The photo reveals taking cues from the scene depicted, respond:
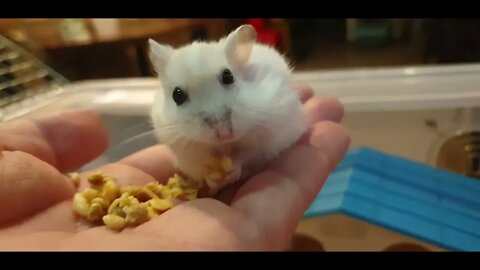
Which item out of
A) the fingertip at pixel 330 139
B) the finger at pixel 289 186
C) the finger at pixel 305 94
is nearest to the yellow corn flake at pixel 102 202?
the finger at pixel 289 186

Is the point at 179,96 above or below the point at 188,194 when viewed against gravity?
above

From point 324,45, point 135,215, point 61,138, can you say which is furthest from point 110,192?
point 324,45

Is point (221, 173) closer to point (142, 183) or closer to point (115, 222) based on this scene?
point (115, 222)

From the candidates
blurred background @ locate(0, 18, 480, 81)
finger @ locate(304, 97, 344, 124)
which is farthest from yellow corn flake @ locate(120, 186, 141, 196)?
blurred background @ locate(0, 18, 480, 81)

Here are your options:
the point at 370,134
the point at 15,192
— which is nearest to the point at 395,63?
the point at 370,134

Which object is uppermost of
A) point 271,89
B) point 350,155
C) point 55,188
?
point 271,89
